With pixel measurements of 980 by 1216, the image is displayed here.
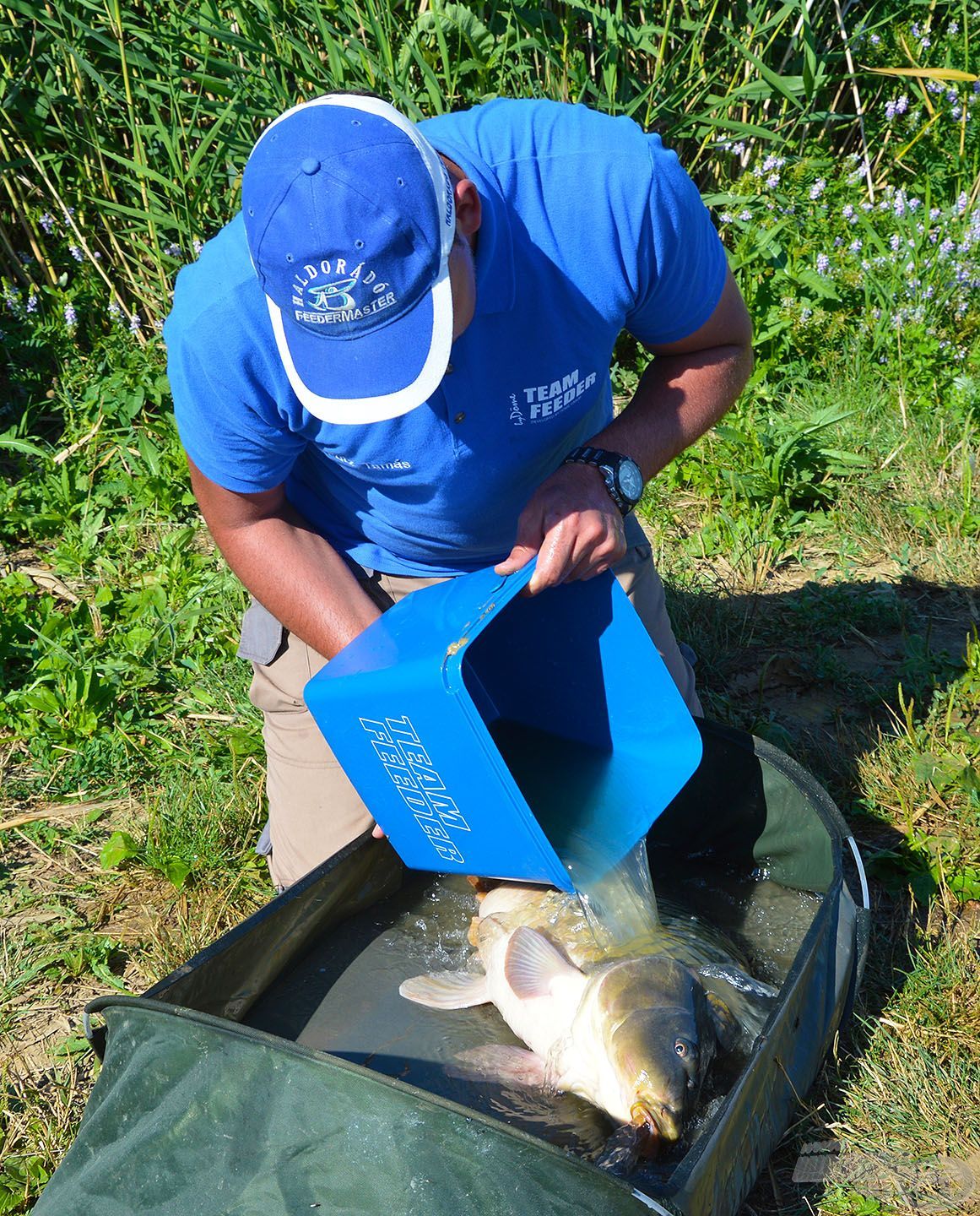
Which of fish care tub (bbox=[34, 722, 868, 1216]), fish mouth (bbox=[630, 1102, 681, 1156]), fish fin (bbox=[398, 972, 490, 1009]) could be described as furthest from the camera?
fish fin (bbox=[398, 972, 490, 1009])

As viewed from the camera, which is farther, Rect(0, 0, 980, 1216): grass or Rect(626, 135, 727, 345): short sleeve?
Rect(0, 0, 980, 1216): grass

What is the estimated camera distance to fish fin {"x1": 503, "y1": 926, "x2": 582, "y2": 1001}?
6.53 ft

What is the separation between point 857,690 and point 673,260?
4.15 feet

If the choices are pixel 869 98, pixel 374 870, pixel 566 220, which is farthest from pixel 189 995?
pixel 869 98

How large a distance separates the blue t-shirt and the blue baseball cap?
0.66ft

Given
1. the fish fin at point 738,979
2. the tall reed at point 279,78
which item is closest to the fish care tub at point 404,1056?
the fish fin at point 738,979

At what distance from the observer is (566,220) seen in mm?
1941

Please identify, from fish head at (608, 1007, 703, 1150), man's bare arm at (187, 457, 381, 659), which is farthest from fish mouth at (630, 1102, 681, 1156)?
man's bare arm at (187, 457, 381, 659)

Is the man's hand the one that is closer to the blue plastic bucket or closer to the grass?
the blue plastic bucket

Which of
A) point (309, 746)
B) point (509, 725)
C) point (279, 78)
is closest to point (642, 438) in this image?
point (509, 725)

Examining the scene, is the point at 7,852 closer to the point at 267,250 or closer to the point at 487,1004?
the point at 487,1004

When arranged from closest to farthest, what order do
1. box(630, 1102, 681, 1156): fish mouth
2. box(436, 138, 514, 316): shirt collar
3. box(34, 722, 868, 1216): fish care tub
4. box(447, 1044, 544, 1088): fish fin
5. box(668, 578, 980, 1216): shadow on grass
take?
box(34, 722, 868, 1216): fish care tub
box(630, 1102, 681, 1156): fish mouth
box(436, 138, 514, 316): shirt collar
box(447, 1044, 544, 1088): fish fin
box(668, 578, 980, 1216): shadow on grass

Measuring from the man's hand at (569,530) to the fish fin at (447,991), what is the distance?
→ 2.47 feet

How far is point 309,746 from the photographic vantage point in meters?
2.36
